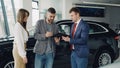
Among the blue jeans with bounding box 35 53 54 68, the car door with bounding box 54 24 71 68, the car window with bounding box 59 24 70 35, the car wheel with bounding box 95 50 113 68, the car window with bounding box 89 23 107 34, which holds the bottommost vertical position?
the car wheel with bounding box 95 50 113 68

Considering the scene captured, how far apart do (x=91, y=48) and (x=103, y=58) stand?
0.57m

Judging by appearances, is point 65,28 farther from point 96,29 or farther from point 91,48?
point 96,29

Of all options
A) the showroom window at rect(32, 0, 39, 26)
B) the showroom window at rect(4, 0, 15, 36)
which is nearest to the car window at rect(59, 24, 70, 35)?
the showroom window at rect(4, 0, 15, 36)

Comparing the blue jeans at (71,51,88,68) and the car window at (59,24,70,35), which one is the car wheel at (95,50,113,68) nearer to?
the car window at (59,24,70,35)

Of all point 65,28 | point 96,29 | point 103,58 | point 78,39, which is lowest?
point 103,58

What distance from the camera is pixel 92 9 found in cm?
1862

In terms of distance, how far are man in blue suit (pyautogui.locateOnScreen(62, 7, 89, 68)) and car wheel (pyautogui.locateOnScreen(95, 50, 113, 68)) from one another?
2.79 m

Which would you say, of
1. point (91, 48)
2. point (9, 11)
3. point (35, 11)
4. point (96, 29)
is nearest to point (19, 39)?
point (91, 48)

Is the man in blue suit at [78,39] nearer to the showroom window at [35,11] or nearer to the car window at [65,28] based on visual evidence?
the car window at [65,28]

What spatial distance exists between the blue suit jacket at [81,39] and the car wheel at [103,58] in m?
2.85

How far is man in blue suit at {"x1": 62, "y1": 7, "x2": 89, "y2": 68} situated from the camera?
4.51m

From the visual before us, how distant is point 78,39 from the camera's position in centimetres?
452

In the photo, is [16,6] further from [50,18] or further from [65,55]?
[50,18]

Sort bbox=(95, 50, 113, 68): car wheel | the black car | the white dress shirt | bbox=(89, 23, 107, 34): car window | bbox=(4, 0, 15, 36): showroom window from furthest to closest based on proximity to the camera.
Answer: bbox=(4, 0, 15, 36): showroom window, bbox=(89, 23, 107, 34): car window, bbox=(95, 50, 113, 68): car wheel, the black car, the white dress shirt
